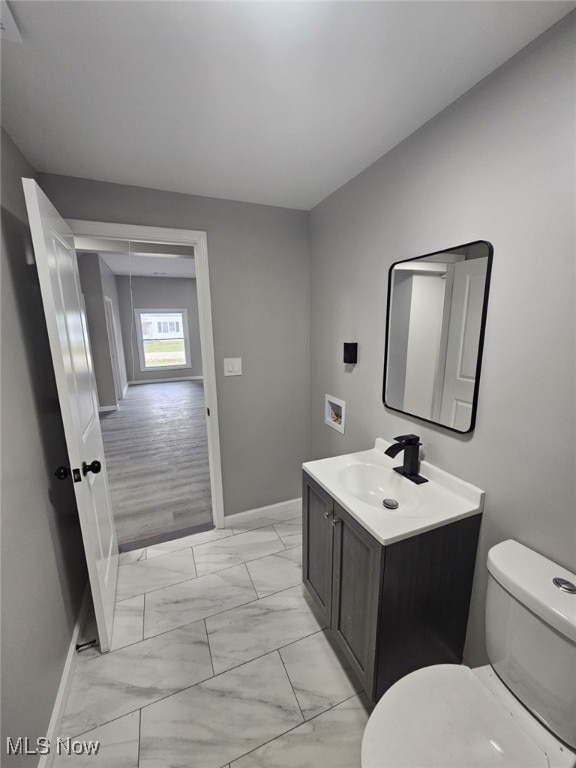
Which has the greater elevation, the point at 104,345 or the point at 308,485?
the point at 104,345

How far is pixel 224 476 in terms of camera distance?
2.38 m

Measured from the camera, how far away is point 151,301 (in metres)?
7.48

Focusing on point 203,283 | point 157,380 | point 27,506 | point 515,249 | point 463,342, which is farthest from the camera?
point 157,380

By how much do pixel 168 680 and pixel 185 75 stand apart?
2.37m

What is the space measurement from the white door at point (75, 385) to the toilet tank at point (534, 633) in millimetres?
1575

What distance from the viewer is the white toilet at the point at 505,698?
801 millimetres

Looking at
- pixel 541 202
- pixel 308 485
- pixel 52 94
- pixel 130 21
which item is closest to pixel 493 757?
pixel 308 485

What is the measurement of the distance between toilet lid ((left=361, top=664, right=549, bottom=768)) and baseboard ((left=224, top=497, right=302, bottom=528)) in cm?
169

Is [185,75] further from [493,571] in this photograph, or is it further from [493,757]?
[493,757]

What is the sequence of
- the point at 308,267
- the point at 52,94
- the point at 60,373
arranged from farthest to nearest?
1. the point at 308,267
2. the point at 60,373
3. the point at 52,94

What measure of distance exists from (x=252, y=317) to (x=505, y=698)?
2.14 m

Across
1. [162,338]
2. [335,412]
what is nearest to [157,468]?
[335,412]

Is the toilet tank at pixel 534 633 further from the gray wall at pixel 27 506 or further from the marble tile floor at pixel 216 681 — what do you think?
the gray wall at pixel 27 506

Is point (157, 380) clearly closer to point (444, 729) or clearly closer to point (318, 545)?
point (318, 545)
